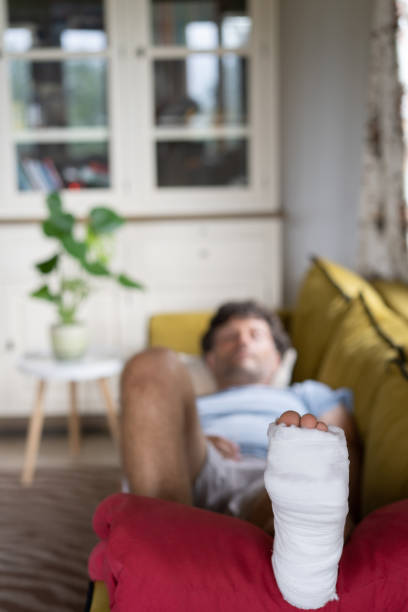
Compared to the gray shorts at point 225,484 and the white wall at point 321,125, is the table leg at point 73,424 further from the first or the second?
the gray shorts at point 225,484

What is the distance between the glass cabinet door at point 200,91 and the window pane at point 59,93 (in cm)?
26

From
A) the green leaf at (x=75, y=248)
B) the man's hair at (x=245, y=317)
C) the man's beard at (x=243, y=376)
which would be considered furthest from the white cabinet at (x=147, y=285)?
the man's beard at (x=243, y=376)

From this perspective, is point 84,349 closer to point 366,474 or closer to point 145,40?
point 145,40

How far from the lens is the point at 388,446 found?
116cm

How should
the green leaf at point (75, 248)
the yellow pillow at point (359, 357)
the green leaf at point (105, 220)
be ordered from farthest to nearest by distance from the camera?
the green leaf at point (105, 220), the green leaf at point (75, 248), the yellow pillow at point (359, 357)

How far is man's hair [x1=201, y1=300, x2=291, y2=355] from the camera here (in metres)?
2.12

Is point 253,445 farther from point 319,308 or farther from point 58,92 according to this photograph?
point 58,92

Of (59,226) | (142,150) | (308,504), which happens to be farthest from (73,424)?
(308,504)

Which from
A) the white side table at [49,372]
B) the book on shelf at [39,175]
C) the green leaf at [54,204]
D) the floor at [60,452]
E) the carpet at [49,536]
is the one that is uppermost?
the book on shelf at [39,175]

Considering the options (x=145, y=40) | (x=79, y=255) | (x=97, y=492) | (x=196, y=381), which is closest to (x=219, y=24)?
(x=145, y=40)

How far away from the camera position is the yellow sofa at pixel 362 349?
1.15 metres

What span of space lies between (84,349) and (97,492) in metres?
0.53

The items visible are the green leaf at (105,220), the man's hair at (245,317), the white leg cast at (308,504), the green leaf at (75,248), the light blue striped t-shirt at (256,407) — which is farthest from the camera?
the green leaf at (105,220)

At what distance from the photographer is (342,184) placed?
2.88m
